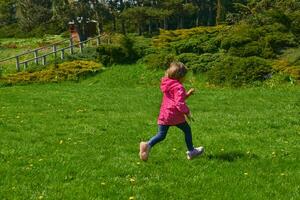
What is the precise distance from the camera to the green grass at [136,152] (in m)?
8.10

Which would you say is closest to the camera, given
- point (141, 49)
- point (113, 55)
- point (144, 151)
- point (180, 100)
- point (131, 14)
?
point (180, 100)

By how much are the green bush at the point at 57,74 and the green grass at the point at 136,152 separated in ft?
32.1

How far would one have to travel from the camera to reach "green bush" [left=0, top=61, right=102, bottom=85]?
29609 mm

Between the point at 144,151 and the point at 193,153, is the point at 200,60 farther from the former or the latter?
the point at 144,151

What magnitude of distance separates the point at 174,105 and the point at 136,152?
1.55m

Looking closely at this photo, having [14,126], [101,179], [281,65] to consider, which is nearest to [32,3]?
[281,65]

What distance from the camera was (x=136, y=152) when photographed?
10.8 m

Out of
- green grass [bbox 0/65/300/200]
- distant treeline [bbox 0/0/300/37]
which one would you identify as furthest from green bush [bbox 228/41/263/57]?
green grass [bbox 0/65/300/200]

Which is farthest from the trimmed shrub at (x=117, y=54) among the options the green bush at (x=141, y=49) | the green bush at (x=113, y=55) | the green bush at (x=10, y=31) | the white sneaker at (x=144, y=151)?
the green bush at (x=10, y=31)

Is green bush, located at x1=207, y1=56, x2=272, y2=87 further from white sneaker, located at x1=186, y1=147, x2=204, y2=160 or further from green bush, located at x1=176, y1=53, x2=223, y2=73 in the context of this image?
white sneaker, located at x1=186, y1=147, x2=204, y2=160

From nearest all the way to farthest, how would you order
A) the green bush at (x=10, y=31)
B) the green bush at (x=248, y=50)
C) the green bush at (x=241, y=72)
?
the green bush at (x=241, y=72) → the green bush at (x=248, y=50) → the green bush at (x=10, y=31)

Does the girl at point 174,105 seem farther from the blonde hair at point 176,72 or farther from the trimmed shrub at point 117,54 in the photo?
the trimmed shrub at point 117,54

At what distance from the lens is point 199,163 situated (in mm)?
9672

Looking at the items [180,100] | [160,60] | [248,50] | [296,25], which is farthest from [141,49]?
[180,100]
